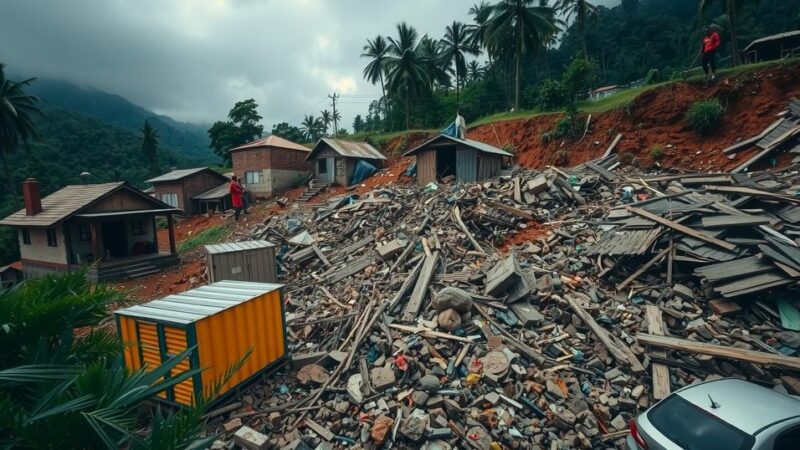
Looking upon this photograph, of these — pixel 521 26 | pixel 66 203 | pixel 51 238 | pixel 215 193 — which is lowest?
pixel 51 238

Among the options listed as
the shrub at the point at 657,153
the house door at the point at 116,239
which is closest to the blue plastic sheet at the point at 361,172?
the house door at the point at 116,239

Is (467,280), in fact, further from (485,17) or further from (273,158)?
(485,17)

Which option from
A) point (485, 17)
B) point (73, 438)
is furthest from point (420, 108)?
point (73, 438)

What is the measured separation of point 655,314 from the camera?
8.12m

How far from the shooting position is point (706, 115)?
18875 mm

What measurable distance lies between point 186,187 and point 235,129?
2183cm

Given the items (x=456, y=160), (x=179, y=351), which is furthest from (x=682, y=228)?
(x=456, y=160)

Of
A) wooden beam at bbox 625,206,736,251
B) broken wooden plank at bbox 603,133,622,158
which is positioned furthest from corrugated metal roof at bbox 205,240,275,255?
broken wooden plank at bbox 603,133,622,158

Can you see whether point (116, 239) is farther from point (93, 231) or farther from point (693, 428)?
point (693, 428)

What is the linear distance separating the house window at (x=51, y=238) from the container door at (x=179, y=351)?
69.6 ft

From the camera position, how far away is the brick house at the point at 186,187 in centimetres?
3462

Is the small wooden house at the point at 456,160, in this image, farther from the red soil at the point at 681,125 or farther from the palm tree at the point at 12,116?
the palm tree at the point at 12,116

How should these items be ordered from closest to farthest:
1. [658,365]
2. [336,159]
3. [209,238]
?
[658,365] → [209,238] → [336,159]

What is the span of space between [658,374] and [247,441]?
7359 millimetres
